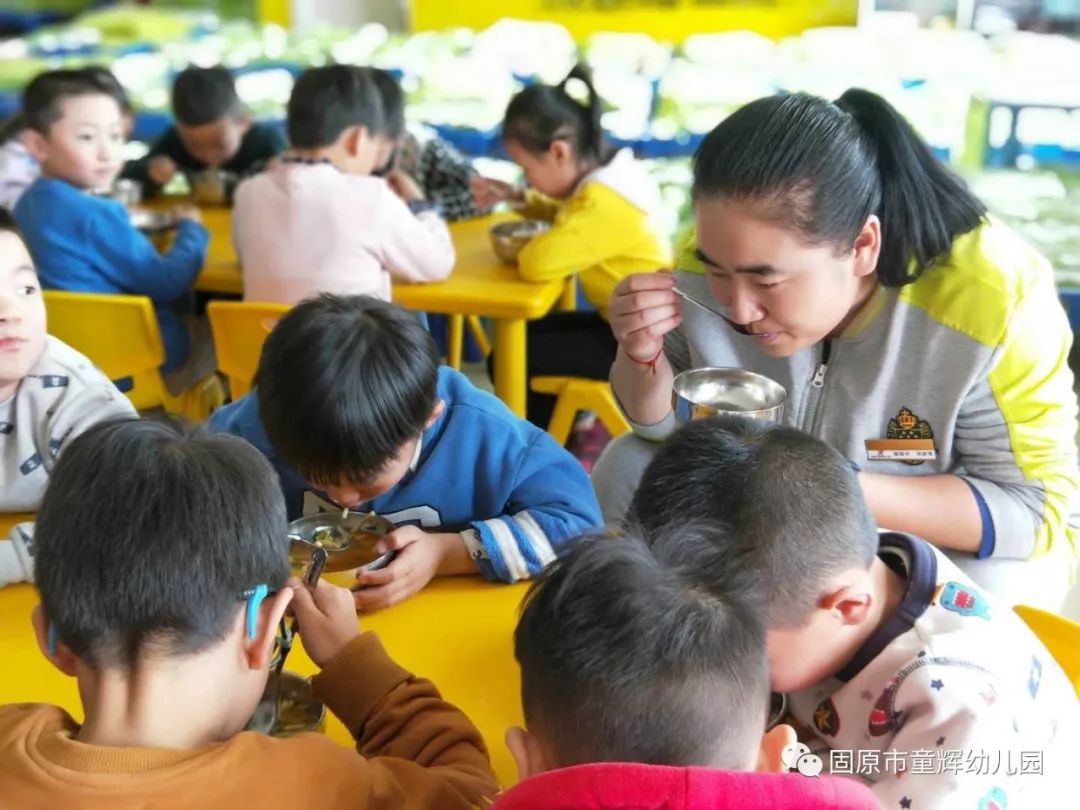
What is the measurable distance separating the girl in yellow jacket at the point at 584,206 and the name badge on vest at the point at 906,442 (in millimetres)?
1155

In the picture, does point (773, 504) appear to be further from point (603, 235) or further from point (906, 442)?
point (603, 235)

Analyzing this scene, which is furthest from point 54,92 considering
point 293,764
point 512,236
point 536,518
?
point 293,764

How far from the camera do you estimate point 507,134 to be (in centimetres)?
298

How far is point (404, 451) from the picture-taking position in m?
1.48

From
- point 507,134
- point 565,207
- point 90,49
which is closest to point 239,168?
point 507,134

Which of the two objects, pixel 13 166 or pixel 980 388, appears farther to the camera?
pixel 13 166

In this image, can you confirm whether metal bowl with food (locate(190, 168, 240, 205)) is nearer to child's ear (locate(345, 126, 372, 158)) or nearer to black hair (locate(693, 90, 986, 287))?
child's ear (locate(345, 126, 372, 158))

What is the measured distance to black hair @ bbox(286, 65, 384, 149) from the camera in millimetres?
2799

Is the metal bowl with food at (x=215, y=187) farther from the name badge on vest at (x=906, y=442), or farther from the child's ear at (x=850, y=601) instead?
the child's ear at (x=850, y=601)

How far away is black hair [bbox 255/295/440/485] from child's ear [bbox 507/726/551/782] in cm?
57

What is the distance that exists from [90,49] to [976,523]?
6221 millimetres

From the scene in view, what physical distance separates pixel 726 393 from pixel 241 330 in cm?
132

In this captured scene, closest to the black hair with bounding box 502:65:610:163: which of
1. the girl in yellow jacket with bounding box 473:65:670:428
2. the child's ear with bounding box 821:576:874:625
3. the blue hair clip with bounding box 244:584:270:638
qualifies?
the girl in yellow jacket with bounding box 473:65:670:428

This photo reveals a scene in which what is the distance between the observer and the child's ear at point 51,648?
3.21ft
